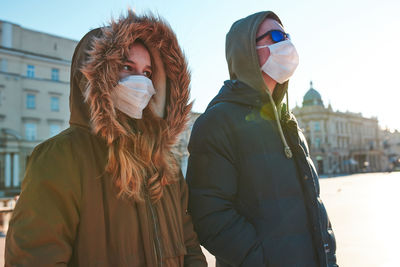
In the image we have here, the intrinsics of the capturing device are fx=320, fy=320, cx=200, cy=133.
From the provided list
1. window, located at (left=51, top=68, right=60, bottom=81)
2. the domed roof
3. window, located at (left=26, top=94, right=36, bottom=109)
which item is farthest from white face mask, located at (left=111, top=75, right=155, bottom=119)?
the domed roof

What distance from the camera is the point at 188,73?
90.6 inches

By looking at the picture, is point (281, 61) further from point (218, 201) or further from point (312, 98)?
point (312, 98)

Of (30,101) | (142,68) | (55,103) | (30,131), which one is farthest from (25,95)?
(142,68)

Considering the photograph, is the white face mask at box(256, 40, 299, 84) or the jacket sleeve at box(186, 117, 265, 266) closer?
the jacket sleeve at box(186, 117, 265, 266)

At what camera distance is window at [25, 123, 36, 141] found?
30.7 metres

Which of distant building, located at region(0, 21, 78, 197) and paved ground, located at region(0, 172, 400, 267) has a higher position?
distant building, located at region(0, 21, 78, 197)

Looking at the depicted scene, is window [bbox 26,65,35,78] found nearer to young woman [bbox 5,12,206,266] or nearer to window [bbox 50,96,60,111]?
window [bbox 50,96,60,111]

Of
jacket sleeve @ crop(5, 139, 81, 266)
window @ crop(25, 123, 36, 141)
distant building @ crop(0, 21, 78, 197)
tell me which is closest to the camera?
jacket sleeve @ crop(5, 139, 81, 266)

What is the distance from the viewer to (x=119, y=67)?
191 cm

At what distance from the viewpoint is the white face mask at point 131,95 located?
1.88 metres

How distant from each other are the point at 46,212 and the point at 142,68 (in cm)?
104

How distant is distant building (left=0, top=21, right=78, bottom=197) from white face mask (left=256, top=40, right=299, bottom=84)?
→ 30.0 m

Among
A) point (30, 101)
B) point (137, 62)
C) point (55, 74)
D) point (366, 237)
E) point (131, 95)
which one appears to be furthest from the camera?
point (55, 74)

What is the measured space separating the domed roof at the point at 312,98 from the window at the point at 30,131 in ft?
182
